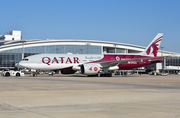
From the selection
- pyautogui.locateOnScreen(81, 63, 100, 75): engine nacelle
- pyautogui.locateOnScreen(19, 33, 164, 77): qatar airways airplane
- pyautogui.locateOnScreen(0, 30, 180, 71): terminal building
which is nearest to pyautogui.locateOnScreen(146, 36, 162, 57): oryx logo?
pyautogui.locateOnScreen(19, 33, 164, 77): qatar airways airplane

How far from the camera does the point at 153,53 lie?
56.8 m

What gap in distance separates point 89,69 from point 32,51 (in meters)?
70.6

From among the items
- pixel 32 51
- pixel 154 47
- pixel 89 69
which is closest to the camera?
pixel 89 69

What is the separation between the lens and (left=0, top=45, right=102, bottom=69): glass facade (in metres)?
110

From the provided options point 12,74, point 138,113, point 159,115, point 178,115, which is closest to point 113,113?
point 138,113

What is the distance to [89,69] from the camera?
4650 centimetres

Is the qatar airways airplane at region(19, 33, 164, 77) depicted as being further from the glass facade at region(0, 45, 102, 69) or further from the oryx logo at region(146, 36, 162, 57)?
the glass facade at region(0, 45, 102, 69)

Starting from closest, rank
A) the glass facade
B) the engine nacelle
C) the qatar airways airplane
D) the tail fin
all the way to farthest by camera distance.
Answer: the engine nacelle
the qatar airways airplane
the tail fin
the glass facade

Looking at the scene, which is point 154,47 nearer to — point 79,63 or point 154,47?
point 154,47

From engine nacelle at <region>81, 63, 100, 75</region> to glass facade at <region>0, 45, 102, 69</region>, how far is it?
200 ft

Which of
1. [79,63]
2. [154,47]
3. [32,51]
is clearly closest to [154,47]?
[154,47]

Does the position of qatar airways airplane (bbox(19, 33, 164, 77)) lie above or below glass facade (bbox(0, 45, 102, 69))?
below

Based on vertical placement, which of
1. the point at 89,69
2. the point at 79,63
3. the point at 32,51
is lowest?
the point at 89,69

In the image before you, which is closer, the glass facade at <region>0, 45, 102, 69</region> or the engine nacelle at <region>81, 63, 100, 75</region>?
the engine nacelle at <region>81, 63, 100, 75</region>
